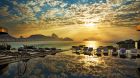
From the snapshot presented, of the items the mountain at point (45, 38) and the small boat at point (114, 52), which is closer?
the mountain at point (45, 38)

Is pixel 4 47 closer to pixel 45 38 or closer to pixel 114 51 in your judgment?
pixel 45 38

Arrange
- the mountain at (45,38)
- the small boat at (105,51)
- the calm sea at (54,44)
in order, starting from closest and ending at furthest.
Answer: the mountain at (45,38) → the small boat at (105,51) → the calm sea at (54,44)

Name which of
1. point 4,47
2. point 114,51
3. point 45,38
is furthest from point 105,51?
point 4,47

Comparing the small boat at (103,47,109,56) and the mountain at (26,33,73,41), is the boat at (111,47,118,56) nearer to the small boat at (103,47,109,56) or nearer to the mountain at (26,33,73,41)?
the small boat at (103,47,109,56)

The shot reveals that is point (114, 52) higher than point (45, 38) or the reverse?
the reverse

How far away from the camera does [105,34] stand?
1727 cm

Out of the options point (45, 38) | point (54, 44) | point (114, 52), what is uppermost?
point (45, 38)

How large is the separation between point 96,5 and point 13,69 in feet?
24.0

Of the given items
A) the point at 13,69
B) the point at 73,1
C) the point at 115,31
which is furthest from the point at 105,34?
the point at 13,69

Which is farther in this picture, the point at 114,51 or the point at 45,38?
the point at 114,51

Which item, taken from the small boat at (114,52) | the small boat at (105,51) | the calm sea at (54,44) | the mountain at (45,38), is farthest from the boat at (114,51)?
the mountain at (45,38)

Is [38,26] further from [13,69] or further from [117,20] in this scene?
[13,69]

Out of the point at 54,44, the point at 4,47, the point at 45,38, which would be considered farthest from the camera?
the point at 54,44

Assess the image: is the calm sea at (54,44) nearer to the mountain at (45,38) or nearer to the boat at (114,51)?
the boat at (114,51)
